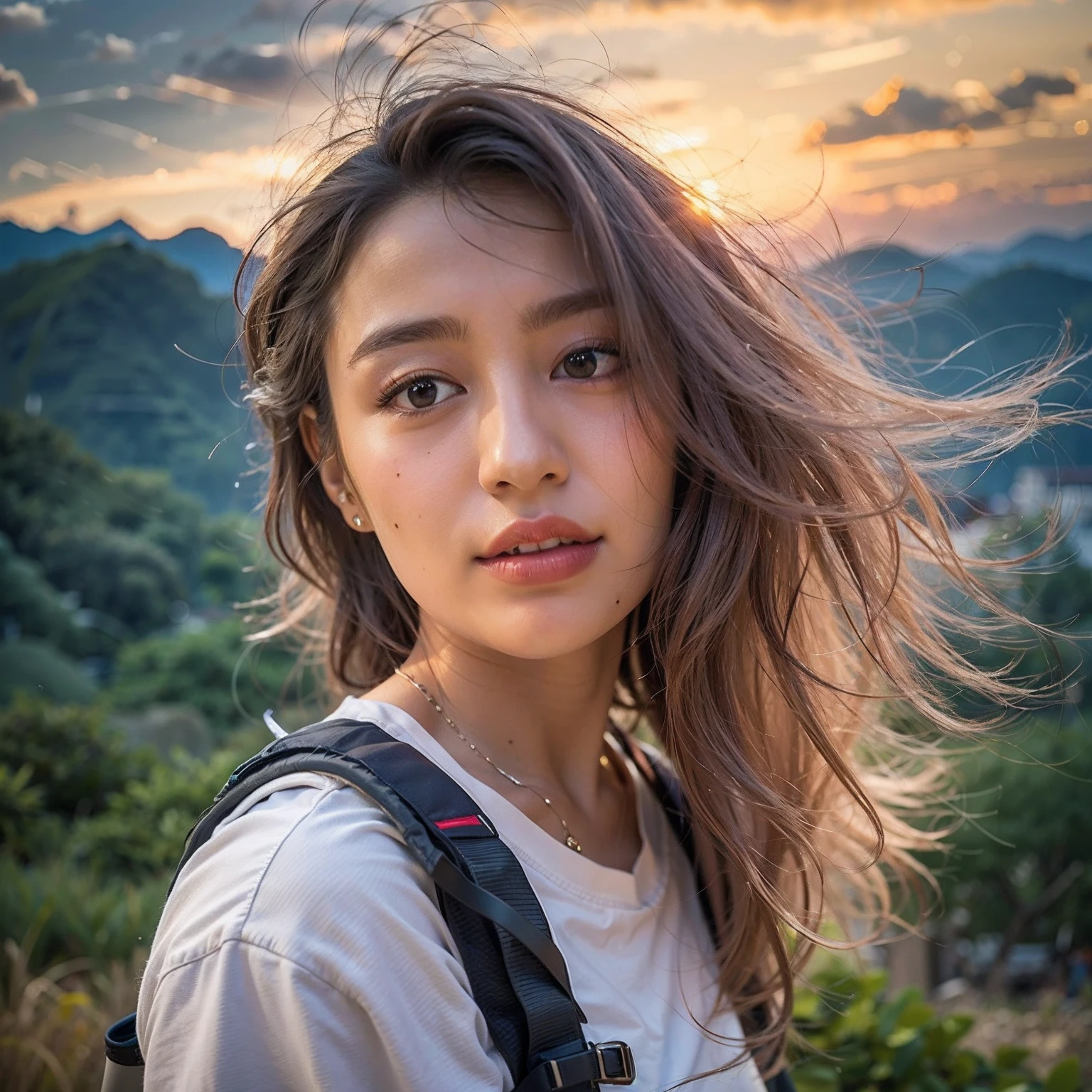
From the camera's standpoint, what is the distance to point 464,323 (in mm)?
1347

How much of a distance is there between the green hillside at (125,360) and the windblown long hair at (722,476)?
1694mm

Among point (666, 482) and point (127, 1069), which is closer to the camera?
point (127, 1069)

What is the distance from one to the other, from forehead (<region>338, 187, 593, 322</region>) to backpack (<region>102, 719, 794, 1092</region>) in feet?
1.98

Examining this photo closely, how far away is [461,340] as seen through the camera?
1357mm

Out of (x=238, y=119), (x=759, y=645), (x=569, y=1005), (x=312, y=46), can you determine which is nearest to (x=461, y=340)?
(x=759, y=645)

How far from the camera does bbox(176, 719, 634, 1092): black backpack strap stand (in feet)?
3.88

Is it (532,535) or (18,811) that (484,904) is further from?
(18,811)

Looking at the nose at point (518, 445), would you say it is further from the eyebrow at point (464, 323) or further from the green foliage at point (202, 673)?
the green foliage at point (202, 673)

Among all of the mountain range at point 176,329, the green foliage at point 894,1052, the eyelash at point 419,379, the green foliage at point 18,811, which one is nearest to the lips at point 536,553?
the eyelash at point 419,379

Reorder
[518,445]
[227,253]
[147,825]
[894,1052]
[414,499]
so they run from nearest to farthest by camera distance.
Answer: [518,445] → [414,499] → [894,1052] → [227,253] → [147,825]

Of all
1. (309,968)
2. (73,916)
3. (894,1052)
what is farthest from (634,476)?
(73,916)

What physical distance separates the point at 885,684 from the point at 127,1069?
1552 millimetres

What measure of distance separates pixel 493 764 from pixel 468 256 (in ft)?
2.48

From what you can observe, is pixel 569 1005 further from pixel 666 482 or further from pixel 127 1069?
pixel 666 482
